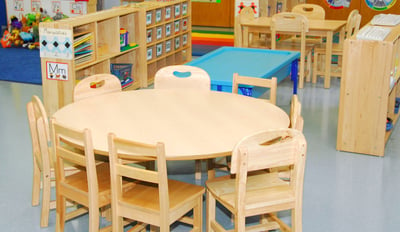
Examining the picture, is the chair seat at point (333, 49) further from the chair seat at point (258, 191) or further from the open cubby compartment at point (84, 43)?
the chair seat at point (258, 191)

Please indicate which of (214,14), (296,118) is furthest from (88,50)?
(214,14)

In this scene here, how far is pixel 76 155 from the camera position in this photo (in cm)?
316

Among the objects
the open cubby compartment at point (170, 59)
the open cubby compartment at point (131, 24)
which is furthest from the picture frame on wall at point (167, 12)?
the open cubby compartment at point (131, 24)

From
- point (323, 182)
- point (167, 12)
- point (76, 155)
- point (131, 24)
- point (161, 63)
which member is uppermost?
point (167, 12)

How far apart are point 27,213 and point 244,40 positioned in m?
4.29

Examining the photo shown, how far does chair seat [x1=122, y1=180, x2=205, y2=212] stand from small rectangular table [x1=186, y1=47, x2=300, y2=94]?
5.01ft

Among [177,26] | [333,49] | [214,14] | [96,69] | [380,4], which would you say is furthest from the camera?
[214,14]

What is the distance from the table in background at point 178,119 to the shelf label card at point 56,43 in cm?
163

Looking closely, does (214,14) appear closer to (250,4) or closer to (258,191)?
(250,4)

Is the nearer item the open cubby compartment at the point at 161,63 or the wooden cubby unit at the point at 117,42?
the wooden cubby unit at the point at 117,42

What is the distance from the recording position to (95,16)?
6020 mm

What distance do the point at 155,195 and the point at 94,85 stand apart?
146 cm

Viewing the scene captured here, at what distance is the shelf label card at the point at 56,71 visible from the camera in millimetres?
5637

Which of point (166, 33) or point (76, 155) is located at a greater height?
point (166, 33)
